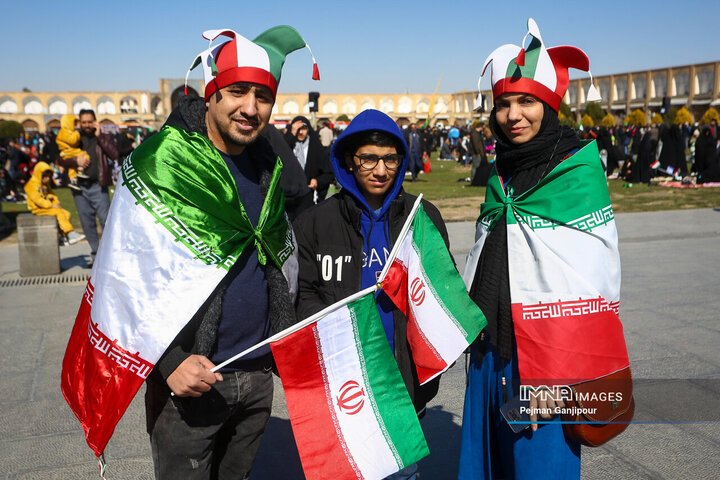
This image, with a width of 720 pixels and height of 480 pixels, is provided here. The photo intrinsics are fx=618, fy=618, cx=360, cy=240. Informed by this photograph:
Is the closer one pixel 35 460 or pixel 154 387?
pixel 154 387

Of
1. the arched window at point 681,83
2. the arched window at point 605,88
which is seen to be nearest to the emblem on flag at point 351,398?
the arched window at point 681,83

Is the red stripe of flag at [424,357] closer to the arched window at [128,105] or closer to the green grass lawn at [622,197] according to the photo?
the green grass lawn at [622,197]

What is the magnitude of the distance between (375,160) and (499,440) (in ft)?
4.14

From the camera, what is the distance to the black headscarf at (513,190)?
2.40 metres

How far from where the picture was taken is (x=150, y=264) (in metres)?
2.03

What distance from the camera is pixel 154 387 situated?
2.21 meters

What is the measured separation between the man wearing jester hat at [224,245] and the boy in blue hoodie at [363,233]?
0.20 m

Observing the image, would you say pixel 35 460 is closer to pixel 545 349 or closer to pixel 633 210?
pixel 545 349

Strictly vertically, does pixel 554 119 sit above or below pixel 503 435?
above

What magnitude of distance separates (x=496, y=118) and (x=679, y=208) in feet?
43.7

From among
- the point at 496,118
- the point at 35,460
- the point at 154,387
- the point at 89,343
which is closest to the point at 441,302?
the point at 496,118

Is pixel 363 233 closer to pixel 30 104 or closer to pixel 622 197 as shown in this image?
pixel 622 197

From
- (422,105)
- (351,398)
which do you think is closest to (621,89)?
(422,105)

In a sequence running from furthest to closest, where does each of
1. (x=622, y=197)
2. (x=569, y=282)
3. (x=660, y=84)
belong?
(x=660, y=84) < (x=622, y=197) < (x=569, y=282)
